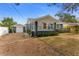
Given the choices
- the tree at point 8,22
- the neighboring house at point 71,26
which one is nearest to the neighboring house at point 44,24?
the neighboring house at point 71,26

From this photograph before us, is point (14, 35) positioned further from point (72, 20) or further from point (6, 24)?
point (72, 20)

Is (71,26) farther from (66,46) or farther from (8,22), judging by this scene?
(8,22)

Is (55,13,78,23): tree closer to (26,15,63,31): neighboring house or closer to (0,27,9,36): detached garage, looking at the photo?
(26,15,63,31): neighboring house

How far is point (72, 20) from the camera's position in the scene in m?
4.65

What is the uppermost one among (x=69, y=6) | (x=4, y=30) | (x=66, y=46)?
(x=69, y=6)

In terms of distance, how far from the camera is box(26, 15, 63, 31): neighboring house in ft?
15.3

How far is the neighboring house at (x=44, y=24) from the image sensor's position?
465cm

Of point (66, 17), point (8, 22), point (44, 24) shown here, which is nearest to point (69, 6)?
point (66, 17)

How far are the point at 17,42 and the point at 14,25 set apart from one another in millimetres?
160

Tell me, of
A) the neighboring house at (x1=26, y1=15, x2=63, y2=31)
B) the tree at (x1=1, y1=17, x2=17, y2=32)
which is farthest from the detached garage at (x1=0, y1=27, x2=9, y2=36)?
the neighboring house at (x1=26, y1=15, x2=63, y2=31)

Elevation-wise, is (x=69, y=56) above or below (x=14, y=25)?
below

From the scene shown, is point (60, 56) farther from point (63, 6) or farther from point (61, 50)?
point (63, 6)

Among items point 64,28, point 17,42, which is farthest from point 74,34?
point 17,42

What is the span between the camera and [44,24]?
15.3ft
